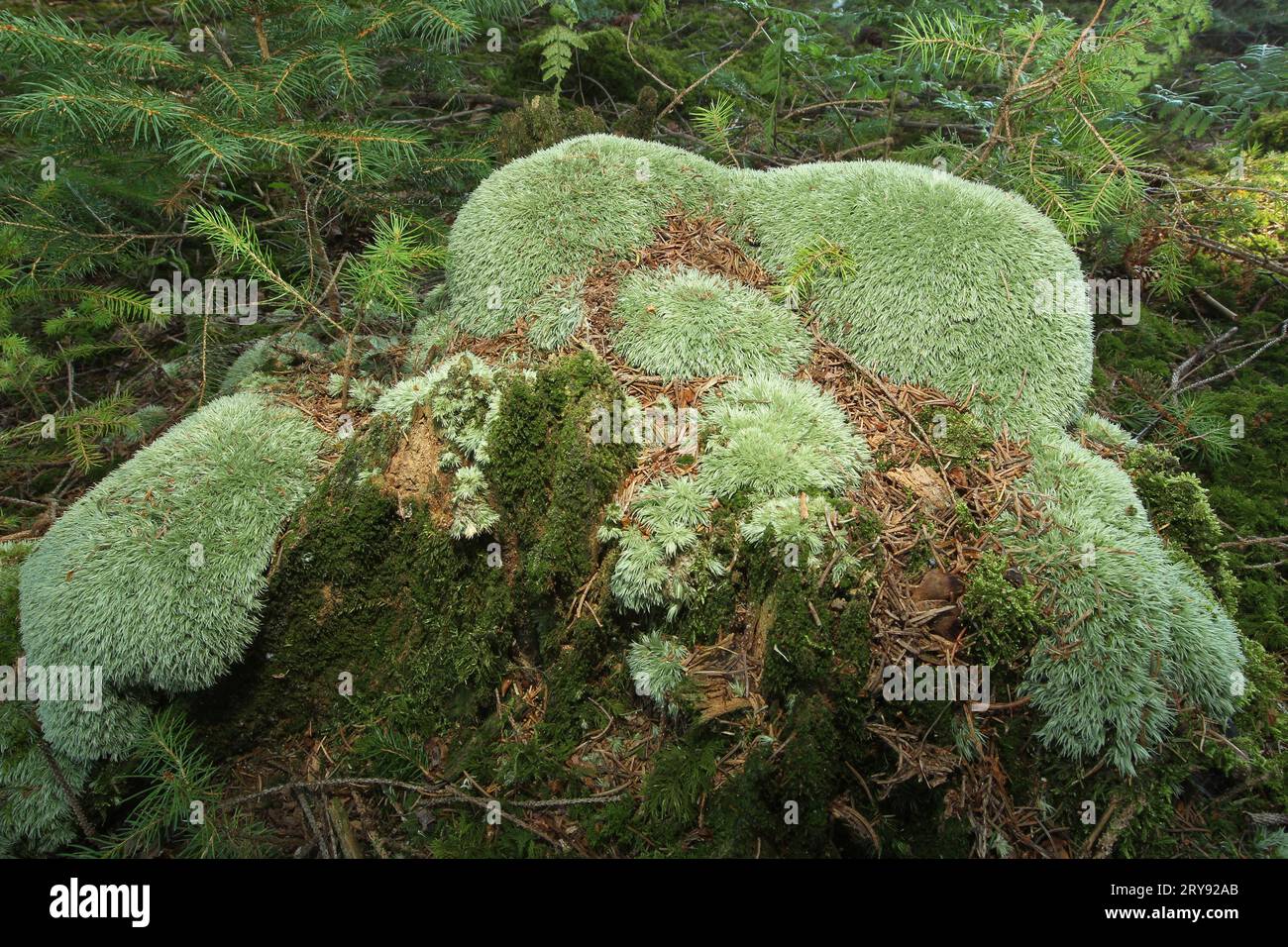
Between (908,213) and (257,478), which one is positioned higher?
(908,213)

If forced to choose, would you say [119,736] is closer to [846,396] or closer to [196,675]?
[196,675]

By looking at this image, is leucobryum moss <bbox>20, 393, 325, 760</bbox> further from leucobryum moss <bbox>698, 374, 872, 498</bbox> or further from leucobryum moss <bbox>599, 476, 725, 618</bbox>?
leucobryum moss <bbox>698, 374, 872, 498</bbox>

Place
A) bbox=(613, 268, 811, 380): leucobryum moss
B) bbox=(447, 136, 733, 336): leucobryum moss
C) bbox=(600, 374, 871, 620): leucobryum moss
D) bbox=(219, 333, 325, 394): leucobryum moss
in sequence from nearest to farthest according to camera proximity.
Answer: bbox=(600, 374, 871, 620): leucobryum moss < bbox=(613, 268, 811, 380): leucobryum moss < bbox=(447, 136, 733, 336): leucobryum moss < bbox=(219, 333, 325, 394): leucobryum moss

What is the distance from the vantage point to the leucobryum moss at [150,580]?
2.89 metres

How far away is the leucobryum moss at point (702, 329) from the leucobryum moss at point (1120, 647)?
4.77 feet

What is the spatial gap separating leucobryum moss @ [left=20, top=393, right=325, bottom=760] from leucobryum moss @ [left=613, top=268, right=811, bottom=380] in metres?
1.92

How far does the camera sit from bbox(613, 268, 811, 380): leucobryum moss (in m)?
3.25

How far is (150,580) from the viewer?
2.92 metres

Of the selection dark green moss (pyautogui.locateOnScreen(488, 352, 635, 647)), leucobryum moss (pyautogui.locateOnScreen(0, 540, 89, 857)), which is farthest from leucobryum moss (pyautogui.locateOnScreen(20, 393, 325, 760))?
dark green moss (pyautogui.locateOnScreen(488, 352, 635, 647))

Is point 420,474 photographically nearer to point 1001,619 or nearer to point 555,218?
point 555,218

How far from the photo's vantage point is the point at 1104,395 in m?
4.11

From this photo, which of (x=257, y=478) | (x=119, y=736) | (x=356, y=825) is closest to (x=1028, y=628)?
(x=356, y=825)

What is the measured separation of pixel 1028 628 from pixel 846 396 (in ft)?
4.34

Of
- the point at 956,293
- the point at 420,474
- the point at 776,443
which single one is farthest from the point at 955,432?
the point at 420,474
